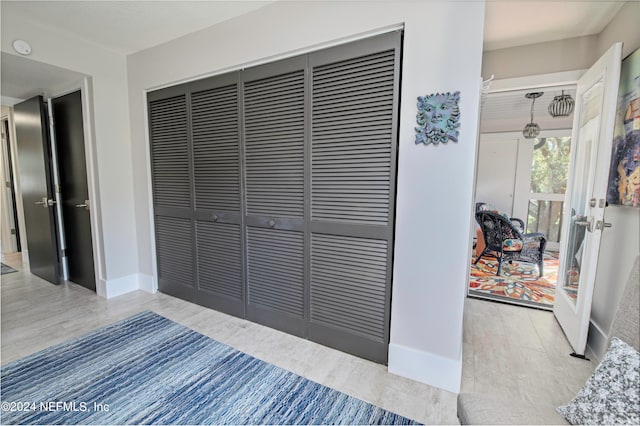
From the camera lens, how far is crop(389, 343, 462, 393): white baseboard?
5.49 ft

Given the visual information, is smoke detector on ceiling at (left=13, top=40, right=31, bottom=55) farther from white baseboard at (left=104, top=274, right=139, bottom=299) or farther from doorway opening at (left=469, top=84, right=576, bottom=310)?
doorway opening at (left=469, top=84, right=576, bottom=310)

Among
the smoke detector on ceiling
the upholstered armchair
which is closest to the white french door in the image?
the upholstered armchair

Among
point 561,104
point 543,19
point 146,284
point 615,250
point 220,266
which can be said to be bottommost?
point 146,284

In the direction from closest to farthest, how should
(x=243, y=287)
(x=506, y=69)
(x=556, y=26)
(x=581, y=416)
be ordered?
(x=581, y=416)
(x=556, y=26)
(x=243, y=287)
(x=506, y=69)

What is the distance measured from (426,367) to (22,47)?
12.6 feet

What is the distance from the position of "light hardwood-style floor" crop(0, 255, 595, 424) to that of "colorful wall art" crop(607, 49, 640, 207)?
1179mm

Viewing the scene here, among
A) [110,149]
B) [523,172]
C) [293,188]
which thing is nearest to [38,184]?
[110,149]

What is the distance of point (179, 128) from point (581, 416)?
10.5 ft

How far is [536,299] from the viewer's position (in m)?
3.02

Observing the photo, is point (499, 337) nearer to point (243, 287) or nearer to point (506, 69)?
point (243, 287)

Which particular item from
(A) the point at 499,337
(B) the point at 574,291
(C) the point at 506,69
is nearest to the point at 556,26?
(C) the point at 506,69

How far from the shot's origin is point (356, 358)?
1.97 metres

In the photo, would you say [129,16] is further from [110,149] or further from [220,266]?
[220,266]

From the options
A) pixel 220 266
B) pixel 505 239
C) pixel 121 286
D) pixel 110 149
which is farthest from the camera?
pixel 505 239
